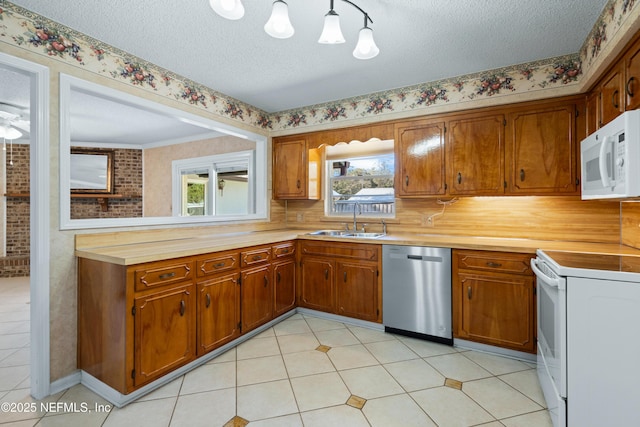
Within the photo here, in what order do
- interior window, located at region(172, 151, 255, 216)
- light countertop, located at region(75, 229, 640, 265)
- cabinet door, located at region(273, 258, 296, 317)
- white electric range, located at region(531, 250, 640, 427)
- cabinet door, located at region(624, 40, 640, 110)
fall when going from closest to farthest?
1. white electric range, located at region(531, 250, 640, 427)
2. cabinet door, located at region(624, 40, 640, 110)
3. light countertop, located at region(75, 229, 640, 265)
4. cabinet door, located at region(273, 258, 296, 317)
5. interior window, located at region(172, 151, 255, 216)

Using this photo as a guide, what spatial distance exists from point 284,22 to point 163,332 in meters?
2.03

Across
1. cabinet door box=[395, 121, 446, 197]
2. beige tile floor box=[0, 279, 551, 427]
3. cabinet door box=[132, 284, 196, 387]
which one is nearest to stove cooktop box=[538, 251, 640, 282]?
beige tile floor box=[0, 279, 551, 427]

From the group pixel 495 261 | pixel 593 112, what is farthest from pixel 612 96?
pixel 495 261

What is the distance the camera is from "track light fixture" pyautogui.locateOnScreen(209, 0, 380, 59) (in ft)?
4.69

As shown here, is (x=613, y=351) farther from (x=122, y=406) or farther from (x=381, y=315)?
(x=122, y=406)

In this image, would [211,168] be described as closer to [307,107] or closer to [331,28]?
[307,107]

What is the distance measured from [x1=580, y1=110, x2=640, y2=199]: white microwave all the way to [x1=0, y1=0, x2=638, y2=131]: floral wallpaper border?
591mm

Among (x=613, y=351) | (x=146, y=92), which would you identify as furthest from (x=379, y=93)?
(x=613, y=351)

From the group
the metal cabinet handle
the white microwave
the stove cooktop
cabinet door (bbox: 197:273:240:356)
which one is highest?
the metal cabinet handle

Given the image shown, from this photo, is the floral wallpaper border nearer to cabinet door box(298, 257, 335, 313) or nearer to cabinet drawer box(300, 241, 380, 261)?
cabinet drawer box(300, 241, 380, 261)

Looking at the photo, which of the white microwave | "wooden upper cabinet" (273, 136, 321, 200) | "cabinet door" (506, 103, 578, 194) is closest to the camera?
the white microwave

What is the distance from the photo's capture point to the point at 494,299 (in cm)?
239

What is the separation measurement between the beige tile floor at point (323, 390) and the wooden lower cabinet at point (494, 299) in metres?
0.17

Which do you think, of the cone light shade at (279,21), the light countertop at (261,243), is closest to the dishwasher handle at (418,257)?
the light countertop at (261,243)
